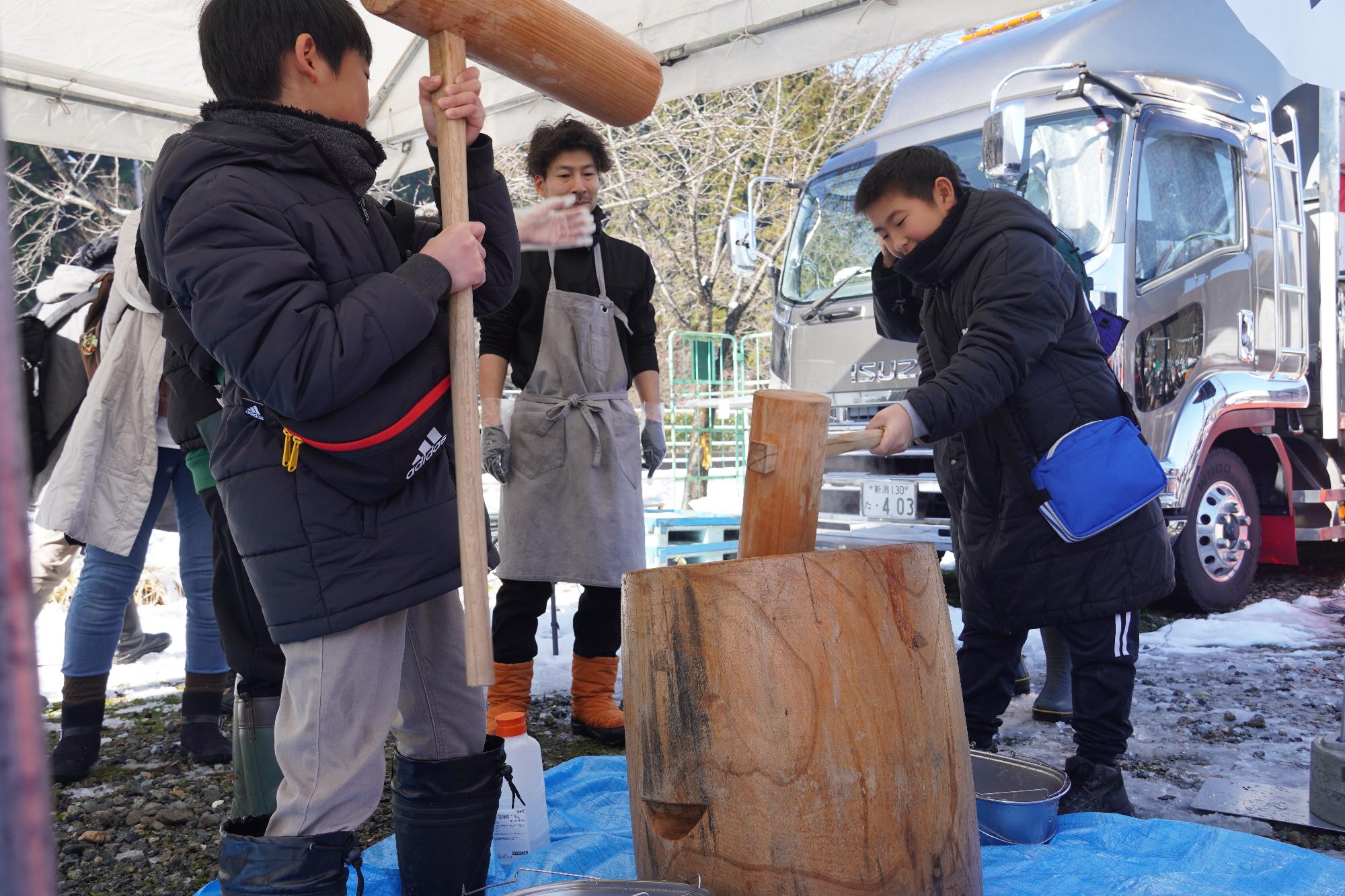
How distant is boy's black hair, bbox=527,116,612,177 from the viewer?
3.34 metres

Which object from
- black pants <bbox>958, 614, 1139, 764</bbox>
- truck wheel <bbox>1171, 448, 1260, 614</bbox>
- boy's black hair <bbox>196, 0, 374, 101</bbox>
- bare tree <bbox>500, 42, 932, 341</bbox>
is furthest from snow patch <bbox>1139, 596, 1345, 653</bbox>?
bare tree <bbox>500, 42, 932, 341</bbox>

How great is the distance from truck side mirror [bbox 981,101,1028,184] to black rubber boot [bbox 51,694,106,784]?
3959 mm

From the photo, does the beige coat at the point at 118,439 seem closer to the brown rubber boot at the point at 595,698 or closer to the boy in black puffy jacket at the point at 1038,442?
the brown rubber boot at the point at 595,698

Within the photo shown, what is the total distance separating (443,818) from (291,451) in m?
0.74

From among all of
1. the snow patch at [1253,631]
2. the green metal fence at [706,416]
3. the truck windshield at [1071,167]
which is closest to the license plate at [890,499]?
the truck windshield at [1071,167]

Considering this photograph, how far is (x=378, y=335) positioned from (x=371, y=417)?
0.48 ft

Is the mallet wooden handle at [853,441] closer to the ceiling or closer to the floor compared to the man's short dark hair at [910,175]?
closer to the floor

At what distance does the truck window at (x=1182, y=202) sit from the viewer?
502cm

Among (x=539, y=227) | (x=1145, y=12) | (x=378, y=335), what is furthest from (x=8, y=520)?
(x=1145, y=12)

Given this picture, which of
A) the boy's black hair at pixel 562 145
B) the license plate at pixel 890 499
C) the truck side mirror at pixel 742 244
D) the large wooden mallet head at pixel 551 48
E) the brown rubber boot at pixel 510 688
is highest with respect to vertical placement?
the truck side mirror at pixel 742 244

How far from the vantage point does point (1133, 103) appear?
192 inches

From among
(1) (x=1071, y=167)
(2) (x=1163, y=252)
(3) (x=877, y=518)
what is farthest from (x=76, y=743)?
(2) (x=1163, y=252)

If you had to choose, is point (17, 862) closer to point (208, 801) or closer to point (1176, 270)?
point (208, 801)

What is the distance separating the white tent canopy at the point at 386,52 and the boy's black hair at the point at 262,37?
2648mm
